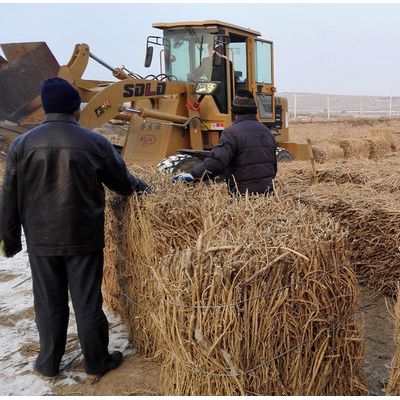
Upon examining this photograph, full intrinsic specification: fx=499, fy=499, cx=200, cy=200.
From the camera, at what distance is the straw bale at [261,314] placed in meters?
2.36

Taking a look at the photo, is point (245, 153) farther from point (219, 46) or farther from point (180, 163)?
point (219, 46)

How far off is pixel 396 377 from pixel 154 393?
1426 mm

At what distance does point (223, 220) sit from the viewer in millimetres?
3088

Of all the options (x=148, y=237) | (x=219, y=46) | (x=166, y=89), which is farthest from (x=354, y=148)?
(x=148, y=237)

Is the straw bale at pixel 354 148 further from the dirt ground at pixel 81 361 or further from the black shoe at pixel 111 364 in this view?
the black shoe at pixel 111 364

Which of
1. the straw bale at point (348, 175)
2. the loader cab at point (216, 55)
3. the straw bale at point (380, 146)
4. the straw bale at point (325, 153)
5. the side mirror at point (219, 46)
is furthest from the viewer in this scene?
the straw bale at point (380, 146)

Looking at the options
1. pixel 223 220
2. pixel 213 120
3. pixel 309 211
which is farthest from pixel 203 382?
Result: pixel 213 120

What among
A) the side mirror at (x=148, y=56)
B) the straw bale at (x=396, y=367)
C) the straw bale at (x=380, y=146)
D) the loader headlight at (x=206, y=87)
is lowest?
the straw bale at (x=396, y=367)

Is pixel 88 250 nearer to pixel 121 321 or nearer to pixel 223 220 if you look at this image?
pixel 223 220

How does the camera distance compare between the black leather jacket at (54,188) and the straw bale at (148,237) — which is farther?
the straw bale at (148,237)

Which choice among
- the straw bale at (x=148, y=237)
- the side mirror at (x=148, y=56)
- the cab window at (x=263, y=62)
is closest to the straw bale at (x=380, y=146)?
the cab window at (x=263, y=62)

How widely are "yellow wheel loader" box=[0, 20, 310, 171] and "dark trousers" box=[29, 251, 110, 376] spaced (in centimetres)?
398

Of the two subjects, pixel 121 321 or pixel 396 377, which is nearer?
pixel 396 377

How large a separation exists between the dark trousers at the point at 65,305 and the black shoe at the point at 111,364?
0.01m
